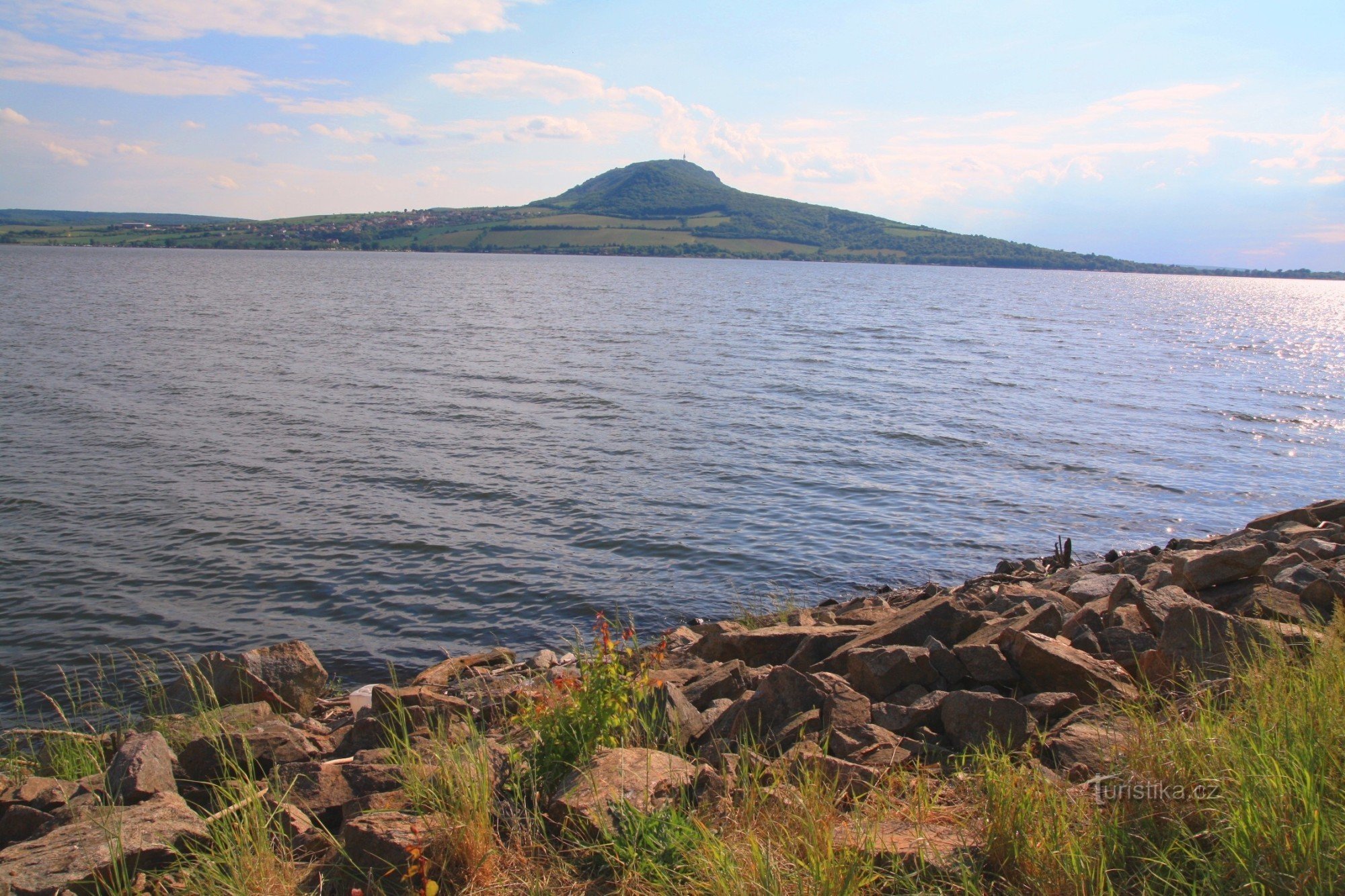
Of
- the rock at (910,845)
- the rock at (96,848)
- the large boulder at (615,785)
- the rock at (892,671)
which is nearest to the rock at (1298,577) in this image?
the rock at (892,671)

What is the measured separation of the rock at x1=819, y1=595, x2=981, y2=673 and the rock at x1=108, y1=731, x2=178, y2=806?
6162 mm

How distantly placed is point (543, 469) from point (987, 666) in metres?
16.6

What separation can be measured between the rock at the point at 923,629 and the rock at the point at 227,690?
6849mm

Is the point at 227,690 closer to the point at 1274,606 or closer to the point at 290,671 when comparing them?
the point at 290,671

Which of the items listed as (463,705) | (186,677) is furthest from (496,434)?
(463,705)

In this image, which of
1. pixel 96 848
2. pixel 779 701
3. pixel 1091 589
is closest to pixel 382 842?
pixel 96 848

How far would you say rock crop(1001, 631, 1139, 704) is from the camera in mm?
7199

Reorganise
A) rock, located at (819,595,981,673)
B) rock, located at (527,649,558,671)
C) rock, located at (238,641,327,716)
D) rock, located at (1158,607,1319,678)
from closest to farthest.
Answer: rock, located at (1158,607,1319,678) → rock, located at (819,595,981,673) → rock, located at (238,641,327,716) → rock, located at (527,649,558,671)

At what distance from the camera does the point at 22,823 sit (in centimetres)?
620

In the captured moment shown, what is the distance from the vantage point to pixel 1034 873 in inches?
172

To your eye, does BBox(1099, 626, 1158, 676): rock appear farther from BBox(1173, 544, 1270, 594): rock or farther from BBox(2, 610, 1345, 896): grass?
BBox(1173, 544, 1270, 594): rock

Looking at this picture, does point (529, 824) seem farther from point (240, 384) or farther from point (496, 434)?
point (240, 384)

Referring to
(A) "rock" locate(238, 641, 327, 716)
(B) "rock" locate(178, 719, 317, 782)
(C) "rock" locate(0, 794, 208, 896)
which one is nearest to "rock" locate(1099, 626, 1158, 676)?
(B) "rock" locate(178, 719, 317, 782)

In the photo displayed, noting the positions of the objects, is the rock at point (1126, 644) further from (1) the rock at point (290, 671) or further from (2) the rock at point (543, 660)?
(1) the rock at point (290, 671)
